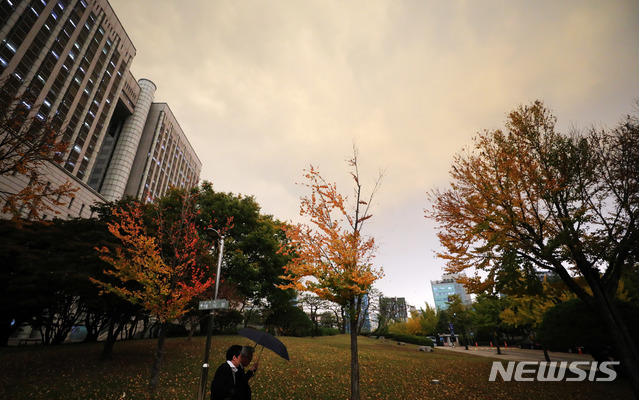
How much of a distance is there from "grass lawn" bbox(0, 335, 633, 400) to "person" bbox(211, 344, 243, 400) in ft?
20.3

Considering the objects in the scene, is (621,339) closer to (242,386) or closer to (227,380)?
(242,386)

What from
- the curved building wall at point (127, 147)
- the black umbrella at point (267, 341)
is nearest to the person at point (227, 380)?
the black umbrella at point (267, 341)

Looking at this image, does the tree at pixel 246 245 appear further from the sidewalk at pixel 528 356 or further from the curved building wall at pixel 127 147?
the curved building wall at pixel 127 147

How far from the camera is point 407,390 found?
10680 mm

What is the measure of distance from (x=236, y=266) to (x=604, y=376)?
25.0 m

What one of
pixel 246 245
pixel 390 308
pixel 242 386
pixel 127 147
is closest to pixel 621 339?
pixel 242 386

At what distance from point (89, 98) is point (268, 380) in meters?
61.2

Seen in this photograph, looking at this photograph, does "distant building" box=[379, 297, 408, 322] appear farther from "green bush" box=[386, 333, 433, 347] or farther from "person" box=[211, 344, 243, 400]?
"person" box=[211, 344, 243, 400]

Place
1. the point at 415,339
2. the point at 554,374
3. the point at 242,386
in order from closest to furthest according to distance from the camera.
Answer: the point at 242,386 < the point at 554,374 < the point at 415,339

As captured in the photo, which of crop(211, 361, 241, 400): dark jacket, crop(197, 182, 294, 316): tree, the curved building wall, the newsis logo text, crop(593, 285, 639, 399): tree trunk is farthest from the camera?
the curved building wall

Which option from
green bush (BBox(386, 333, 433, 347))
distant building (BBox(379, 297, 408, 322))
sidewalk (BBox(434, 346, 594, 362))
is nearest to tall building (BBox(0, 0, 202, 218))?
sidewalk (BBox(434, 346, 594, 362))

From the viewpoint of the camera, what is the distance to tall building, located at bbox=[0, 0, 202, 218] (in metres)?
36.0

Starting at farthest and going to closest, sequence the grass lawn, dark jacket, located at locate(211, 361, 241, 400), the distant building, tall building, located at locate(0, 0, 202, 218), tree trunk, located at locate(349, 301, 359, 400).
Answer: the distant building < tall building, located at locate(0, 0, 202, 218) < the grass lawn < tree trunk, located at locate(349, 301, 359, 400) < dark jacket, located at locate(211, 361, 241, 400)

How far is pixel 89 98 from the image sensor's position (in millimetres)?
48531
